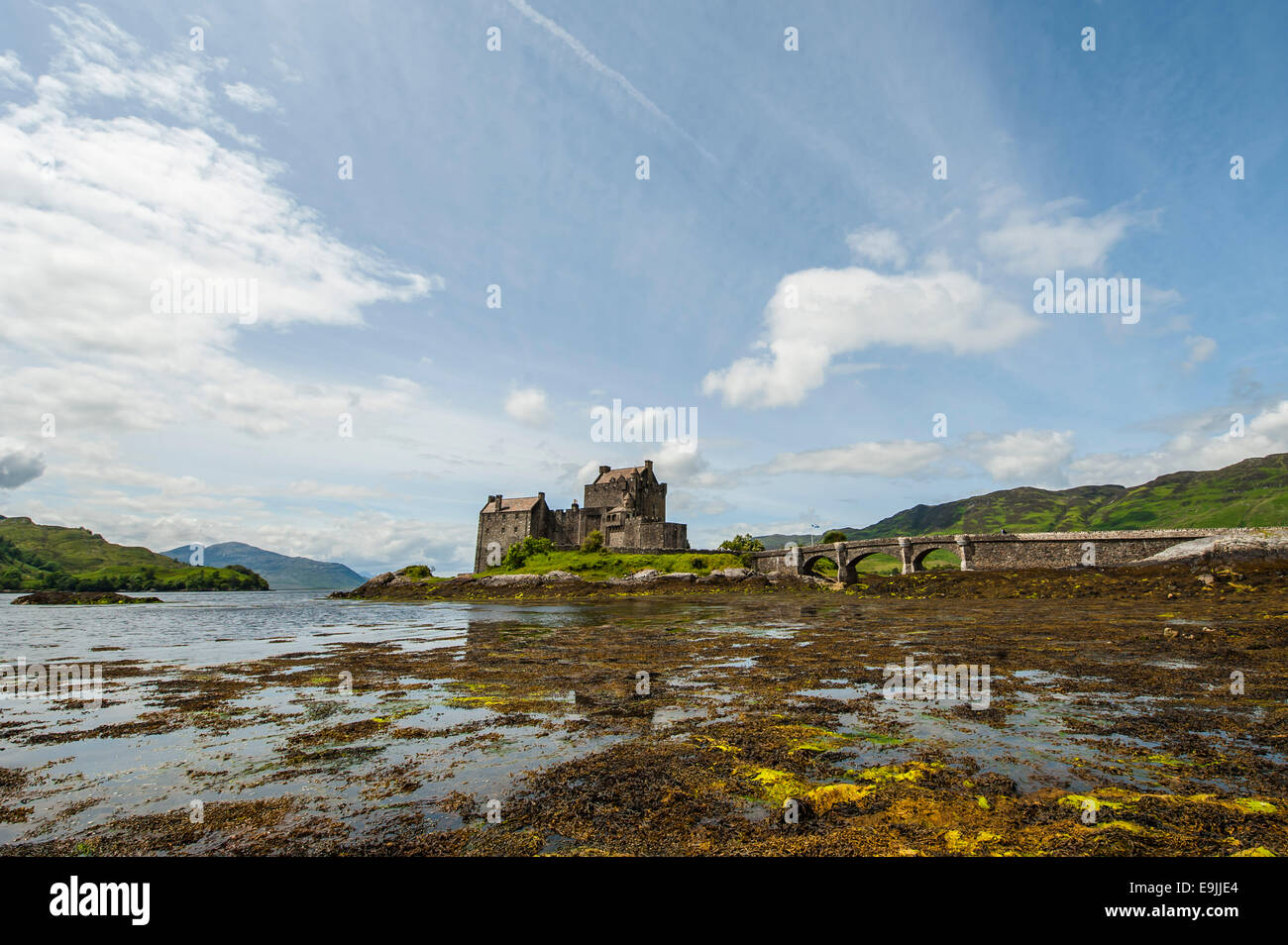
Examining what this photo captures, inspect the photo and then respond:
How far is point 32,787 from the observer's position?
827 centimetres

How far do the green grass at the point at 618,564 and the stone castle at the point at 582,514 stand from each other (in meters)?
13.0

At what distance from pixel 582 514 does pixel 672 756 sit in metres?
104

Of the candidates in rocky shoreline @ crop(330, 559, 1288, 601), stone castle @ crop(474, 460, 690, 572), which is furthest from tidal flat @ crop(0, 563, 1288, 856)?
stone castle @ crop(474, 460, 690, 572)

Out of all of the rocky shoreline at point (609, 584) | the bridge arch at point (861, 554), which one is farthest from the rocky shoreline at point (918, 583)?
the bridge arch at point (861, 554)

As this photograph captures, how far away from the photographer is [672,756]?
9.23 meters

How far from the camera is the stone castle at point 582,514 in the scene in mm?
108688

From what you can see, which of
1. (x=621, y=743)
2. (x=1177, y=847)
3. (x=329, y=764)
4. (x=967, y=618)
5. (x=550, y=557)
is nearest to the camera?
(x=1177, y=847)

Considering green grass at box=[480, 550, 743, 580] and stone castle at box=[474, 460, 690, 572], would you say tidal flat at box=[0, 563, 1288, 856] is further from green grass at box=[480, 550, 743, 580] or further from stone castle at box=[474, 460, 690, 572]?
stone castle at box=[474, 460, 690, 572]

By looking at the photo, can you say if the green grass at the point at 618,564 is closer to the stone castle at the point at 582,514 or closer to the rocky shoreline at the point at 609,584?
the rocky shoreline at the point at 609,584

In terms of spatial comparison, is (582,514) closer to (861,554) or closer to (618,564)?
(618,564)
